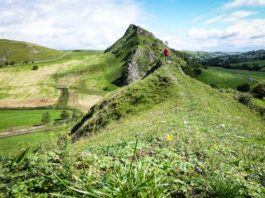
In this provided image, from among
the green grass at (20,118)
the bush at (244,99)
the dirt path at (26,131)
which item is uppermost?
the bush at (244,99)

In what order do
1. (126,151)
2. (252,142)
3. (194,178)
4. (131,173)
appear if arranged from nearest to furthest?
1. (131,173)
2. (194,178)
3. (126,151)
4. (252,142)

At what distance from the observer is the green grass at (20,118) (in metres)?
117

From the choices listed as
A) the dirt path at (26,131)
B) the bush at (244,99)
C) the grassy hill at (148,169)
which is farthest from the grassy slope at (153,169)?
the dirt path at (26,131)

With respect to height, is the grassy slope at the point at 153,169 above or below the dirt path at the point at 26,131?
above

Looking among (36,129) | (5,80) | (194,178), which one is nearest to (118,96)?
(194,178)

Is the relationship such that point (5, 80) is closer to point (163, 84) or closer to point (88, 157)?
point (163, 84)

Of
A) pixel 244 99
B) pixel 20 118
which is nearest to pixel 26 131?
pixel 20 118

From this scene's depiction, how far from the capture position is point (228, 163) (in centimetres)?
881

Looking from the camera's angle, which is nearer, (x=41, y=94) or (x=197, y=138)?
(x=197, y=138)

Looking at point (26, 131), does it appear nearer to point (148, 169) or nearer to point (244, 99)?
point (244, 99)

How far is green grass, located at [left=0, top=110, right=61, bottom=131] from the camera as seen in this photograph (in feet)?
383

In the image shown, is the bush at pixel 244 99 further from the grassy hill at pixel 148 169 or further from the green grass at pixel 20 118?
the green grass at pixel 20 118

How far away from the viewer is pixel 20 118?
127 meters

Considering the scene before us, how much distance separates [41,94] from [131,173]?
16811 centimetres
